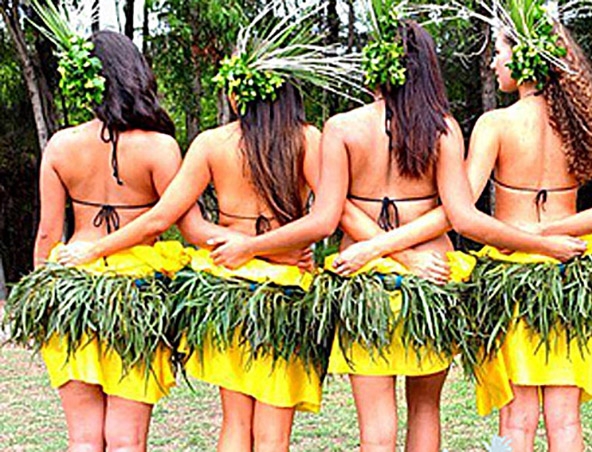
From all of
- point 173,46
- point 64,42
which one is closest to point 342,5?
point 173,46

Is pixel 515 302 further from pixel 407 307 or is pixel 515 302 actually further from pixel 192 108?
pixel 192 108

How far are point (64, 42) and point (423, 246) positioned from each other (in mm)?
1423

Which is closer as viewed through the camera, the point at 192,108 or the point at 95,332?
the point at 95,332

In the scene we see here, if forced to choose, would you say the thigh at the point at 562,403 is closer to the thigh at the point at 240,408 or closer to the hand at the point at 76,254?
the thigh at the point at 240,408

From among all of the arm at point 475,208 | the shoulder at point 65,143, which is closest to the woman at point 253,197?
the shoulder at point 65,143

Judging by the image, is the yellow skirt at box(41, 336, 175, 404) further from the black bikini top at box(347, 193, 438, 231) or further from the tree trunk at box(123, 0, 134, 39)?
the tree trunk at box(123, 0, 134, 39)

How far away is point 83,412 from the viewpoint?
299cm

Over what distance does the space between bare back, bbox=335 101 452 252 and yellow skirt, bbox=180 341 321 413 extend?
0.60m

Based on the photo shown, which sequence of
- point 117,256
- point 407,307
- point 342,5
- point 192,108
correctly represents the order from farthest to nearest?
point 192,108, point 342,5, point 117,256, point 407,307

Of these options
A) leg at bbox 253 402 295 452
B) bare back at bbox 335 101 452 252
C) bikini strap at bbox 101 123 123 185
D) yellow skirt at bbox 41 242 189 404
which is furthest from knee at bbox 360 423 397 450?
bikini strap at bbox 101 123 123 185

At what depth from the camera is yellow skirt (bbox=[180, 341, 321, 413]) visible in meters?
2.88

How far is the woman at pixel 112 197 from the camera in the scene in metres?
2.93

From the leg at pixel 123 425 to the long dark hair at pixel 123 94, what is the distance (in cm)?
76

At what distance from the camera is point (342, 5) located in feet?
34.6
